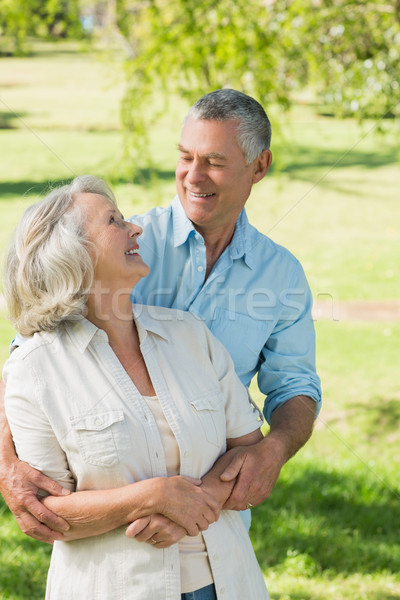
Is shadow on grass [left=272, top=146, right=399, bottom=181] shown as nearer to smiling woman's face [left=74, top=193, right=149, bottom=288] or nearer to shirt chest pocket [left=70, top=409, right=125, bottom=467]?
smiling woman's face [left=74, top=193, right=149, bottom=288]

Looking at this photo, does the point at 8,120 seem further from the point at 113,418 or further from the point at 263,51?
the point at 113,418

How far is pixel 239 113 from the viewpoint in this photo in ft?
7.38

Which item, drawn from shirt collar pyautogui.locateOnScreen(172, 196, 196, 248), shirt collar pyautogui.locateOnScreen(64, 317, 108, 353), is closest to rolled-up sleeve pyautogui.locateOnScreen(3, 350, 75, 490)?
shirt collar pyautogui.locateOnScreen(64, 317, 108, 353)

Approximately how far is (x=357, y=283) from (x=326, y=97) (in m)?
7.02

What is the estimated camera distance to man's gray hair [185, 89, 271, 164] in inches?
87.9

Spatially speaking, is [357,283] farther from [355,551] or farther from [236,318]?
[236,318]

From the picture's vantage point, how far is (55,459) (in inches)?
69.9

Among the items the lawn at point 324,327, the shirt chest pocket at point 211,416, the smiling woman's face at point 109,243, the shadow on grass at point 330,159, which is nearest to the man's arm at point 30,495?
the shirt chest pocket at point 211,416

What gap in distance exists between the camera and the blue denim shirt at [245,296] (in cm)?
227

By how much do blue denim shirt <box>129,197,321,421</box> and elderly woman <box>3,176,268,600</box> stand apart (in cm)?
29

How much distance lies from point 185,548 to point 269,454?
340mm

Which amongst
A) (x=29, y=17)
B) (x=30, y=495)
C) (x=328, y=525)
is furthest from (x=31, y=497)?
(x=29, y=17)

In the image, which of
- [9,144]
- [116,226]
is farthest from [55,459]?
[9,144]

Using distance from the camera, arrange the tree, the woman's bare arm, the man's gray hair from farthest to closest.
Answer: the tree < the man's gray hair < the woman's bare arm
